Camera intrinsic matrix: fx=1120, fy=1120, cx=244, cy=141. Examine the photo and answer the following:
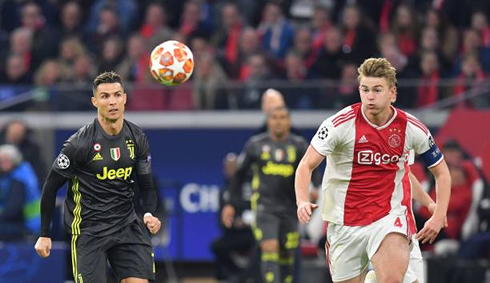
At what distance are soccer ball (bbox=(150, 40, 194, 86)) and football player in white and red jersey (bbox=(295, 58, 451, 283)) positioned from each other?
179 centimetres

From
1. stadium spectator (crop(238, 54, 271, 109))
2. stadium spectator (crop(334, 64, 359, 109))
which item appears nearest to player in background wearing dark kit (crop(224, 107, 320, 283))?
stadium spectator (crop(334, 64, 359, 109))

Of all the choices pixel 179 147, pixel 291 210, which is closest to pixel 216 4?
Answer: pixel 179 147

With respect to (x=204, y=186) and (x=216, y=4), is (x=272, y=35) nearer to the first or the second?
(x=216, y=4)

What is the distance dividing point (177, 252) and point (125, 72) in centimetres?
273

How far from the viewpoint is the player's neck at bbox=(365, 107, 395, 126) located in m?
8.45

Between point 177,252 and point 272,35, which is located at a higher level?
point 272,35

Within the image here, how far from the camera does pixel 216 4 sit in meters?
17.0

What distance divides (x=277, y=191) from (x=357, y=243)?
3.82 meters

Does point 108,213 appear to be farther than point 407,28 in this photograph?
No

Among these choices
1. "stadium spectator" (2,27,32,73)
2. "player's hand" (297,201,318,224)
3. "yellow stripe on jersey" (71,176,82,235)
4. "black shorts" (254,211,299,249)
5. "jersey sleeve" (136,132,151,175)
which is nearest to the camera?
"player's hand" (297,201,318,224)

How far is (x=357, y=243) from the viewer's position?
8.52 m

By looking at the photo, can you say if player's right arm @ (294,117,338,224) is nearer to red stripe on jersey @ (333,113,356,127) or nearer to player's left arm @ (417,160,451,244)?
red stripe on jersey @ (333,113,356,127)

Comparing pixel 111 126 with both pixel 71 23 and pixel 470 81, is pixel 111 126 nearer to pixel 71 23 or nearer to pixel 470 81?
pixel 470 81

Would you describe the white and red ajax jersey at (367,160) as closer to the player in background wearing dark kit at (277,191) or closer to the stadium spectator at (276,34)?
the player in background wearing dark kit at (277,191)
